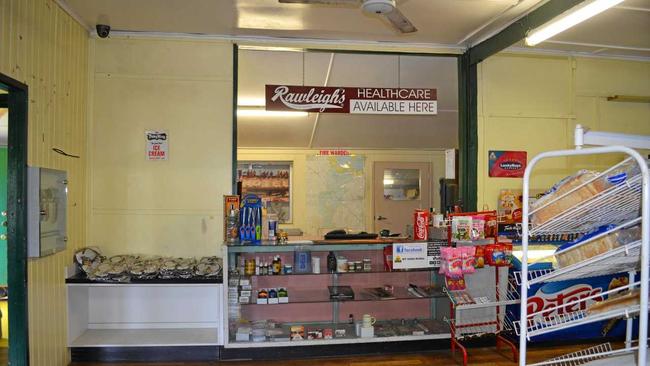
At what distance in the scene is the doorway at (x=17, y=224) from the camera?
3.25 metres

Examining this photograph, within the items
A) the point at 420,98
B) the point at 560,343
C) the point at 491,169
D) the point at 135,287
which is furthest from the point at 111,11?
the point at 560,343

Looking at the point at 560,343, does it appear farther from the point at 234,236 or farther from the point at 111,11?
the point at 111,11

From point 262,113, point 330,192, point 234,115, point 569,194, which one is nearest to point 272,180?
point 330,192

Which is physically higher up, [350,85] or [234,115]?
[350,85]

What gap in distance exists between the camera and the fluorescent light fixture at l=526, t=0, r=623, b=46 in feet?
10.1

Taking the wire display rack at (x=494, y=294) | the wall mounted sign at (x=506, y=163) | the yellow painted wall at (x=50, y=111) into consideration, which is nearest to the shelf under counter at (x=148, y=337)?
the yellow painted wall at (x=50, y=111)

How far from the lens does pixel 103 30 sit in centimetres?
438

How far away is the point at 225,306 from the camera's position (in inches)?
160

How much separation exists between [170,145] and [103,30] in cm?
131

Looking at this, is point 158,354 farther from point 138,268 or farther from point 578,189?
point 578,189

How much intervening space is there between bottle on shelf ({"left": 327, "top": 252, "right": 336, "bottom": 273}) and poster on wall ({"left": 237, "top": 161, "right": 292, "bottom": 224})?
11.9 ft

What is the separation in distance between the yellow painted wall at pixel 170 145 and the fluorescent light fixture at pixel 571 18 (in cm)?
297

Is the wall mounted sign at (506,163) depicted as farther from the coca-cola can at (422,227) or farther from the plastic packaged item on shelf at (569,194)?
the plastic packaged item on shelf at (569,194)

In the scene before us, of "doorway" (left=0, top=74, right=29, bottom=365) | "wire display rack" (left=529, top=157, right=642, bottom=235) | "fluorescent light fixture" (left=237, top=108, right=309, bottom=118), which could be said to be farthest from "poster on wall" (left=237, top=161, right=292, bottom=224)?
"wire display rack" (left=529, top=157, right=642, bottom=235)
